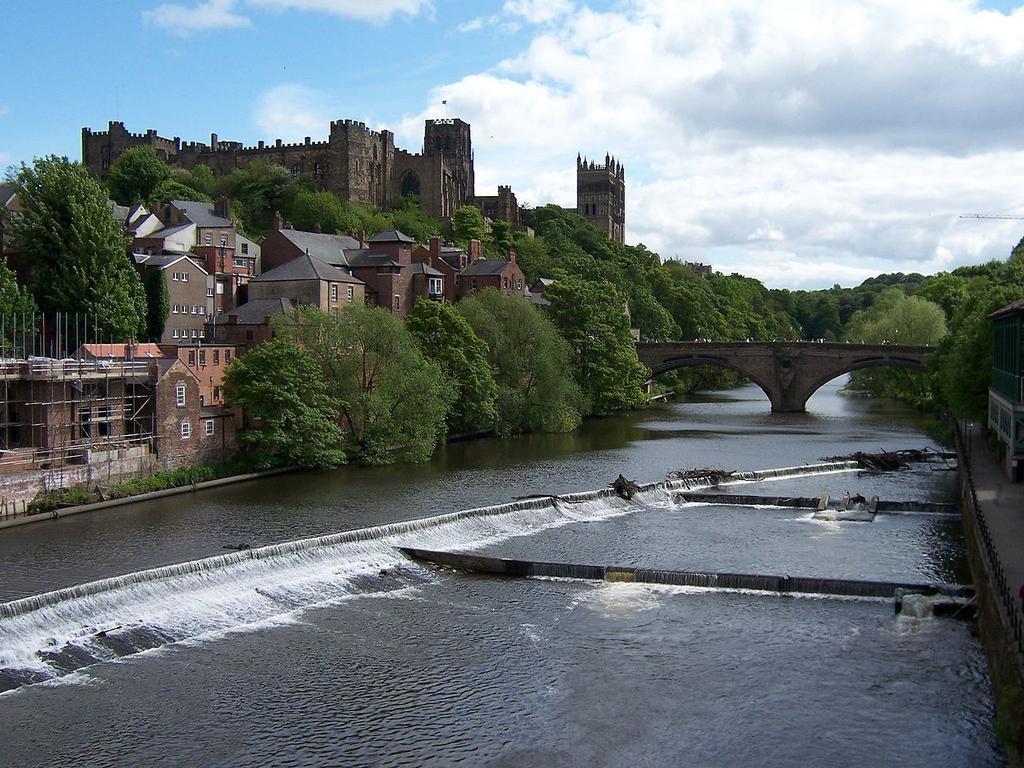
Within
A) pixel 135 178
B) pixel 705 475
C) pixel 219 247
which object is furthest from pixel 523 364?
pixel 135 178

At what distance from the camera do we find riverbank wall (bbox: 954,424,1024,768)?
1922cm

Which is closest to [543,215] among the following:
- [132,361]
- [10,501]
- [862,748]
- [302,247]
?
[302,247]

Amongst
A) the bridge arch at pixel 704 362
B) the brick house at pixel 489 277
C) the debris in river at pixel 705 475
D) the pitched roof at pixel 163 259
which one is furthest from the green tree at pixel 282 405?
the bridge arch at pixel 704 362

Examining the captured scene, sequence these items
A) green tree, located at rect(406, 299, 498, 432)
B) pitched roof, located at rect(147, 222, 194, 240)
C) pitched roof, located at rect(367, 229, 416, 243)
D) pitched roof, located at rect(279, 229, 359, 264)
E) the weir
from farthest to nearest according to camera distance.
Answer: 1. pitched roof, located at rect(367, 229, 416, 243)
2. pitched roof, located at rect(279, 229, 359, 264)
3. pitched roof, located at rect(147, 222, 194, 240)
4. green tree, located at rect(406, 299, 498, 432)
5. the weir

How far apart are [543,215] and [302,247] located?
268 feet

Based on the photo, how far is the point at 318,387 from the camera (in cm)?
5266

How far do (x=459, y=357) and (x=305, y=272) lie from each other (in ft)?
38.8

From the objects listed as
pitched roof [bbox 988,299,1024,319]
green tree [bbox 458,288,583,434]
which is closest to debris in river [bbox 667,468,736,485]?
pitched roof [bbox 988,299,1024,319]

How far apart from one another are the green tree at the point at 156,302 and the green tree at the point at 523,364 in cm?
1811

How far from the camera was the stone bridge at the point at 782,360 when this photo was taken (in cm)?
8688

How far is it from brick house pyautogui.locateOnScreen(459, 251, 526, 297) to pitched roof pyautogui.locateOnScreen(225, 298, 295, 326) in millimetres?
22002

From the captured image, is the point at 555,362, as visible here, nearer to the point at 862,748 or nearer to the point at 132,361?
the point at 132,361

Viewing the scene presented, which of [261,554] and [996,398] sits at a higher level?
[996,398]

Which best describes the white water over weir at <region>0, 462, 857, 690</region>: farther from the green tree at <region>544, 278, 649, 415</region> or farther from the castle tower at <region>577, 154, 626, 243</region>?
the castle tower at <region>577, 154, 626, 243</region>
